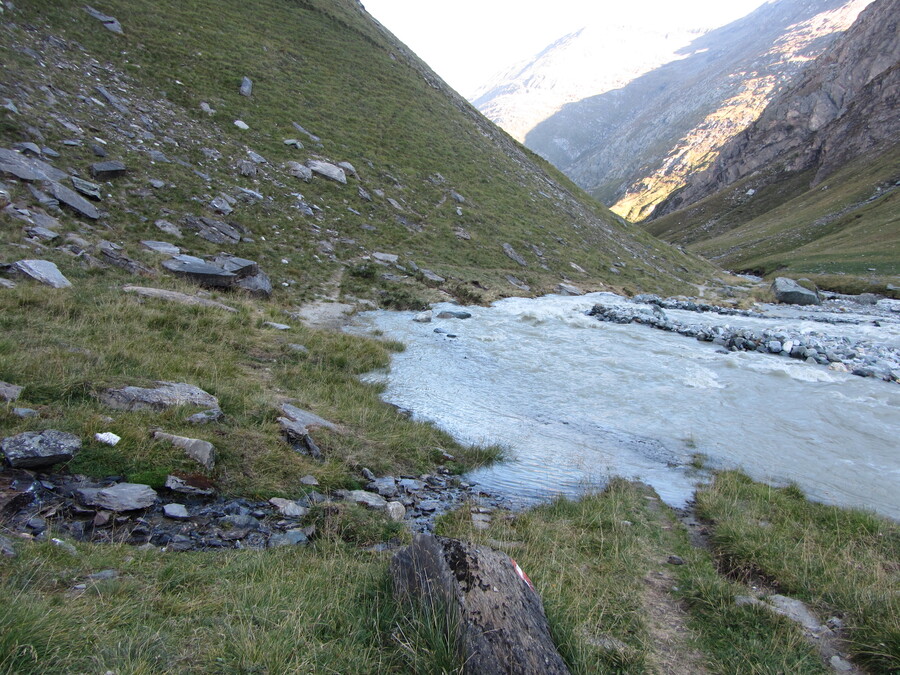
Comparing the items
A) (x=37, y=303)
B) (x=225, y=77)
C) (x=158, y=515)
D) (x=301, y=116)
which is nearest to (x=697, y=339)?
(x=158, y=515)

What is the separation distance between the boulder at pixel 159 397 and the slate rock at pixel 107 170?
15.2m

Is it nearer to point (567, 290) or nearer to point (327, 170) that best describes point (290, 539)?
point (567, 290)

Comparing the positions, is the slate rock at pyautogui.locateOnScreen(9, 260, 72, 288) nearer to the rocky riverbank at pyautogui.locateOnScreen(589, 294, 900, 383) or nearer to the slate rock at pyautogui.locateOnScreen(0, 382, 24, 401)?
the slate rock at pyautogui.locateOnScreen(0, 382, 24, 401)

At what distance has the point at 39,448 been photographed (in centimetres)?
525

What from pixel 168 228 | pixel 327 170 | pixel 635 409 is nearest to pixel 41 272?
pixel 168 228

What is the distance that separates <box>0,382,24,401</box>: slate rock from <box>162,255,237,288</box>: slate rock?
10119 millimetres

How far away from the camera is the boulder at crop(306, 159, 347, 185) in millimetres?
27312

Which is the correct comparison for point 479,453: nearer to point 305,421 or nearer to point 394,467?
point 394,467

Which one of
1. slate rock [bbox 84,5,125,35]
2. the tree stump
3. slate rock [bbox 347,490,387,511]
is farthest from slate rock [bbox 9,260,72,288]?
slate rock [bbox 84,5,125,35]

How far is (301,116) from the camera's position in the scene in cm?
3191

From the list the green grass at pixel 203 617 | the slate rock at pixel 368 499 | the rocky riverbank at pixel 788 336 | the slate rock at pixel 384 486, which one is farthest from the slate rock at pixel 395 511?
the rocky riverbank at pixel 788 336

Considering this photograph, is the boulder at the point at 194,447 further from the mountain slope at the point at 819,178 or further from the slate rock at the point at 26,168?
the mountain slope at the point at 819,178

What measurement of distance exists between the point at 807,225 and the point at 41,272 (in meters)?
108

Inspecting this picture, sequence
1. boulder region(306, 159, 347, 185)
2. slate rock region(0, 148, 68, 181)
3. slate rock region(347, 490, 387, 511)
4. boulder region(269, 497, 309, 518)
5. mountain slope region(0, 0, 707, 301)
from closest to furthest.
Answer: boulder region(269, 497, 309, 518), slate rock region(347, 490, 387, 511), slate rock region(0, 148, 68, 181), mountain slope region(0, 0, 707, 301), boulder region(306, 159, 347, 185)
